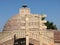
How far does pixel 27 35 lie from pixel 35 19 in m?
3.99

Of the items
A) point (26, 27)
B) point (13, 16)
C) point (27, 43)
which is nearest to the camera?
point (27, 43)

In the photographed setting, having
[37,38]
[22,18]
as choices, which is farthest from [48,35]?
A: [22,18]

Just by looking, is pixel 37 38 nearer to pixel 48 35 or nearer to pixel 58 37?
pixel 48 35

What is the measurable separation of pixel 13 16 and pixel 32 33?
5.36m

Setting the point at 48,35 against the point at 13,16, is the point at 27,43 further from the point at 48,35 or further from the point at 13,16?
the point at 13,16

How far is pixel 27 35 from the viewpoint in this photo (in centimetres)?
3192

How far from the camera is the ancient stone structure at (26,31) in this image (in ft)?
107

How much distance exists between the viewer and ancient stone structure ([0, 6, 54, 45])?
107ft

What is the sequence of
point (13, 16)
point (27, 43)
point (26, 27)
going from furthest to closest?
1. point (13, 16)
2. point (26, 27)
3. point (27, 43)

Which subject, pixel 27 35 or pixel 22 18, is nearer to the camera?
pixel 27 35

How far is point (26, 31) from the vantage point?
107 ft

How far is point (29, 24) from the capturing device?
1364 inches

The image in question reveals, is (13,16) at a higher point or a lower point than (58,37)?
higher

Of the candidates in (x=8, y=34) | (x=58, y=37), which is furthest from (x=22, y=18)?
(x=58, y=37)
